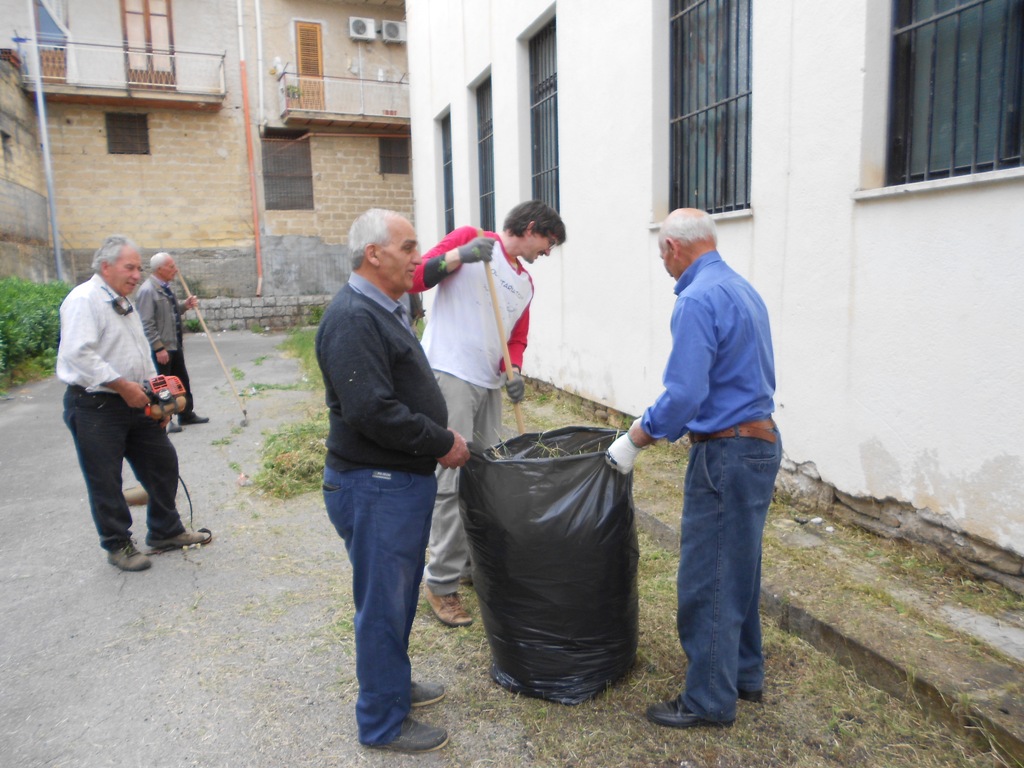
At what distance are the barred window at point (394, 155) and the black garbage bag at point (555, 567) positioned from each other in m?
18.5

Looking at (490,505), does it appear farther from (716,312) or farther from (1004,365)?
(1004,365)

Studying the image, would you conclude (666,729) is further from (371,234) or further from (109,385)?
(109,385)

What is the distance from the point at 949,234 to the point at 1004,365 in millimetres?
596

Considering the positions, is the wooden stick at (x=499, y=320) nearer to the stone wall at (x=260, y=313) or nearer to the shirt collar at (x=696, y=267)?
the shirt collar at (x=696, y=267)

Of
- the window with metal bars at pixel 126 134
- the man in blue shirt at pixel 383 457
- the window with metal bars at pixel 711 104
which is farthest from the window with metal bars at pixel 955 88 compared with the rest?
the window with metal bars at pixel 126 134

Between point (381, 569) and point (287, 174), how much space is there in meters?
18.8

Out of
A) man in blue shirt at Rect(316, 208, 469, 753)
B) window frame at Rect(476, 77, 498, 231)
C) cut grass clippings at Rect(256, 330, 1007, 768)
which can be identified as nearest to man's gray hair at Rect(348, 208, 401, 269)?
man in blue shirt at Rect(316, 208, 469, 753)

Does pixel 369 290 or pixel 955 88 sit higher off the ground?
pixel 955 88

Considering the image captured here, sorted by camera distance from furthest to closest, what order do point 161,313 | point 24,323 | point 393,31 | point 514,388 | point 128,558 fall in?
point 393,31 < point 24,323 < point 161,313 < point 128,558 < point 514,388

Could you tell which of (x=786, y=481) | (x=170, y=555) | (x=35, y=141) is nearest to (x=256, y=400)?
(x=170, y=555)

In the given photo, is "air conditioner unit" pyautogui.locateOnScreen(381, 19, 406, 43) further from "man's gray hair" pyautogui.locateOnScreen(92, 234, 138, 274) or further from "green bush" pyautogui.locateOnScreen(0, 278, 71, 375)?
"man's gray hair" pyautogui.locateOnScreen(92, 234, 138, 274)

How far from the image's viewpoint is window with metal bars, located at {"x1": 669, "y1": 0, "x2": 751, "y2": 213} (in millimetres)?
4648

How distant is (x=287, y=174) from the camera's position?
1939cm

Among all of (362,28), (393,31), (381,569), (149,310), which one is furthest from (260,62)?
(381,569)
